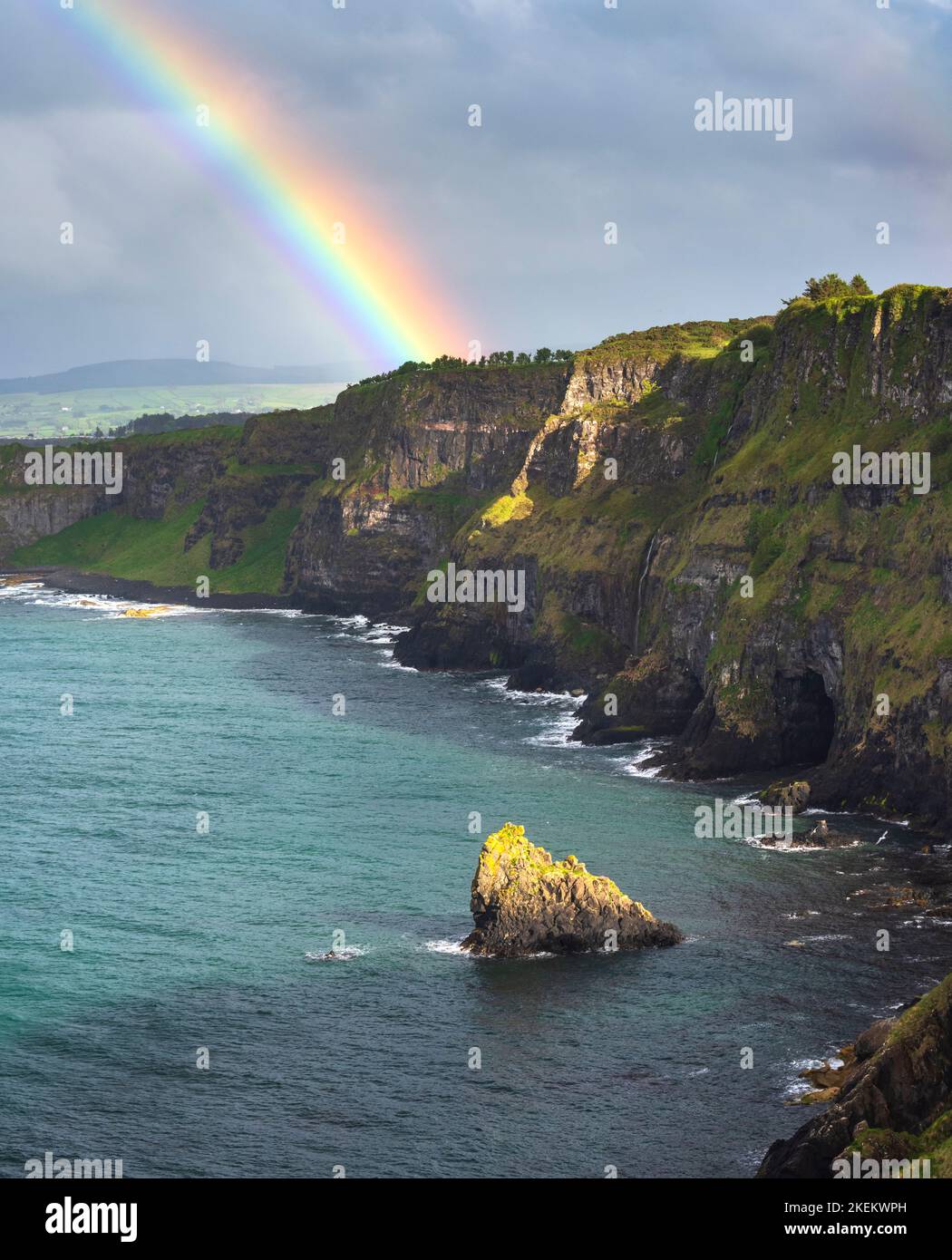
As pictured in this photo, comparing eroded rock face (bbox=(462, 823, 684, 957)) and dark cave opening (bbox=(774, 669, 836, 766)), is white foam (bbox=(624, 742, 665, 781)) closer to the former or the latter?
dark cave opening (bbox=(774, 669, 836, 766))

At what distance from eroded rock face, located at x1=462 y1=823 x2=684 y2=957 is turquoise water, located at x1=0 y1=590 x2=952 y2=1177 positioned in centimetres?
201

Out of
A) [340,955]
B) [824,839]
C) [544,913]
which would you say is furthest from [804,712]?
[340,955]

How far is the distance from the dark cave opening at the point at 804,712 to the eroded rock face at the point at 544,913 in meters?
47.3

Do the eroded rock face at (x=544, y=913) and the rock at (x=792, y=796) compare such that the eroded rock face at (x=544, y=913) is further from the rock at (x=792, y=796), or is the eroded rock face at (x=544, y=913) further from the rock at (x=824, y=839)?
the rock at (x=792, y=796)

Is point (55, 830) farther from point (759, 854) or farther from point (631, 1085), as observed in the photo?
point (631, 1085)

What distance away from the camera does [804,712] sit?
147250 millimetres

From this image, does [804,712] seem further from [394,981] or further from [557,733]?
[394,981]

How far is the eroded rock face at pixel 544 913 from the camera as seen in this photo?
10081 cm

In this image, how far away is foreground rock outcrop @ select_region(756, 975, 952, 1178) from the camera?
6506cm

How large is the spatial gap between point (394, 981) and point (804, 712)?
62.8 meters

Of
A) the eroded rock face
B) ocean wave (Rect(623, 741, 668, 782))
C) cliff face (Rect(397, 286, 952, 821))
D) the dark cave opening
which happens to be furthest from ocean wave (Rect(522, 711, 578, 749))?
the eroded rock face

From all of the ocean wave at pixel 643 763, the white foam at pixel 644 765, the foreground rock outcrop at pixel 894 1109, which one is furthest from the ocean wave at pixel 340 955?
the white foam at pixel 644 765

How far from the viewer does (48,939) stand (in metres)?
104
